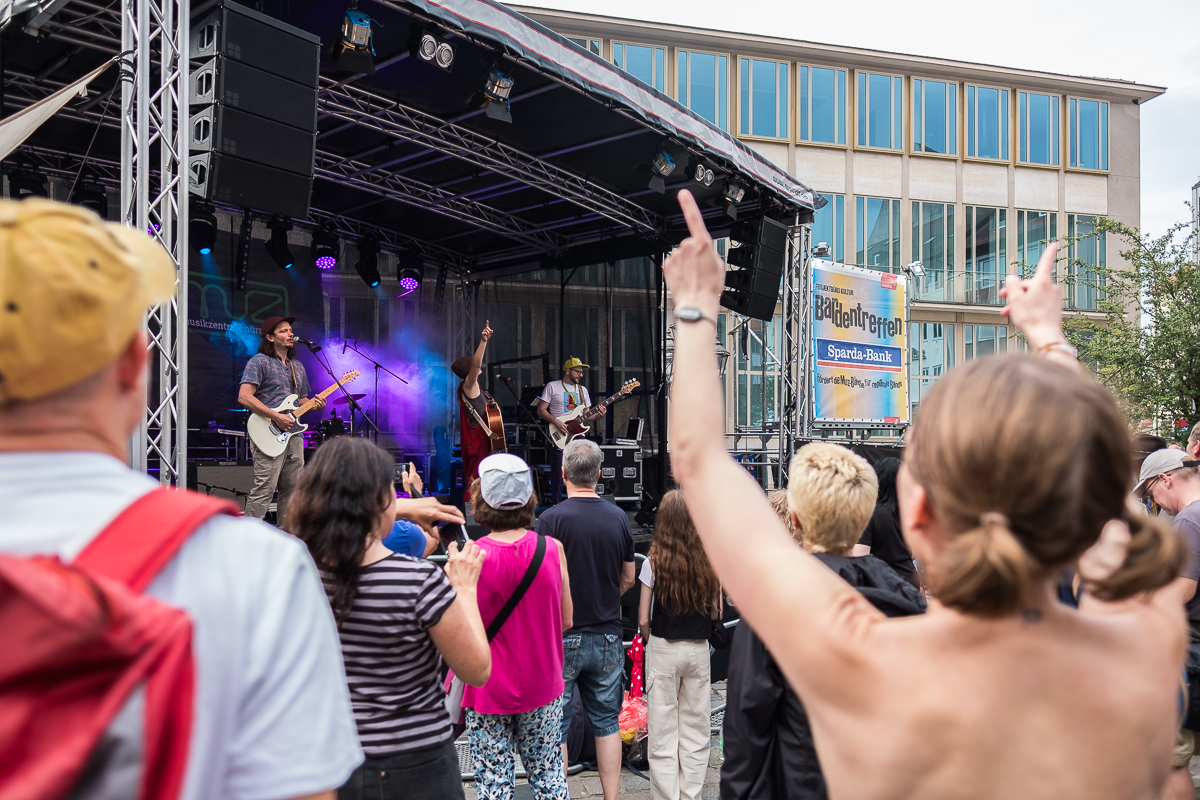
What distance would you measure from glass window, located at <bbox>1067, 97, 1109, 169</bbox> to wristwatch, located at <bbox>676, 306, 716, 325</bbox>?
2824cm

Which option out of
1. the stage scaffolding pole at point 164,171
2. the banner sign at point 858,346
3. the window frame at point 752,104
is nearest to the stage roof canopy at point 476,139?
the stage scaffolding pole at point 164,171

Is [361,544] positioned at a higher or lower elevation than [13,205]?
lower

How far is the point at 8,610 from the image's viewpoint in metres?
0.61

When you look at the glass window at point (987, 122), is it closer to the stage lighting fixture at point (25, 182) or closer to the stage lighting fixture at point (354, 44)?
the stage lighting fixture at point (354, 44)

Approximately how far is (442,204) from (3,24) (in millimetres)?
5185

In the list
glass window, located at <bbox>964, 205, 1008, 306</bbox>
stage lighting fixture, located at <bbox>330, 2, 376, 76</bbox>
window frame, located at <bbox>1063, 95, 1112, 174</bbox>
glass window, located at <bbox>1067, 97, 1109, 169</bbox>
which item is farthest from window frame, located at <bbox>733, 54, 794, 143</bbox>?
stage lighting fixture, located at <bbox>330, 2, 376, 76</bbox>

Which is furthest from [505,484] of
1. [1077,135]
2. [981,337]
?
[1077,135]

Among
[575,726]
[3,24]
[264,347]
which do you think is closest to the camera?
[575,726]

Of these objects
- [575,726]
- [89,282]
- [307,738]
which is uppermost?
[89,282]

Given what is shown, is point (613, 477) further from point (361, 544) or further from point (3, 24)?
point (361, 544)

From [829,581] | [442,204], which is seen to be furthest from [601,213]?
[829,581]

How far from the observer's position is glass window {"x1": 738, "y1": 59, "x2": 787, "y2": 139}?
2194 centimetres

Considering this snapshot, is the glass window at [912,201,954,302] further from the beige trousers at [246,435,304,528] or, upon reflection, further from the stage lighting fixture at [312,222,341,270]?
the beige trousers at [246,435,304,528]

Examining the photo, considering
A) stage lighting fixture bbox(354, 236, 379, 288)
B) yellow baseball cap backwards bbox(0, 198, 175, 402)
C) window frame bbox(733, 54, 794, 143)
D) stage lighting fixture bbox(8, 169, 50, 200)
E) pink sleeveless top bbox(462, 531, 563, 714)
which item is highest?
window frame bbox(733, 54, 794, 143)
